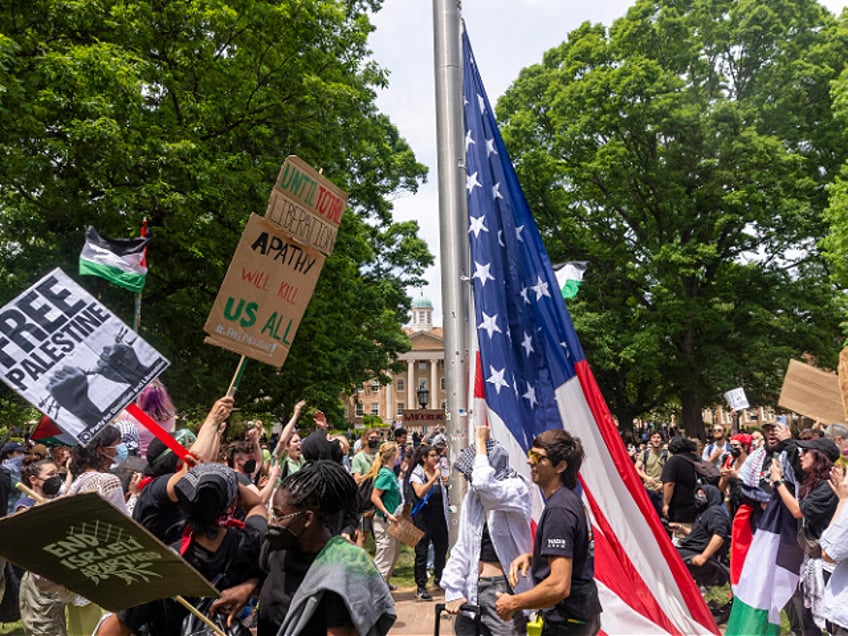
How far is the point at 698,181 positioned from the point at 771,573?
2163 cm

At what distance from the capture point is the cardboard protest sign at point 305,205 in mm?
4734

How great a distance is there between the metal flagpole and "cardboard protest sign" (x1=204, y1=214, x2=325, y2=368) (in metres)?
1.94

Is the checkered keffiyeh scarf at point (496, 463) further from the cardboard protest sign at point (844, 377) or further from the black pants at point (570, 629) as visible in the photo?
the cardboard protest sign at point (844, 377)

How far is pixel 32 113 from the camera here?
11812 mm

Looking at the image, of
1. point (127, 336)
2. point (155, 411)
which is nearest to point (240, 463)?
point (155, 411)

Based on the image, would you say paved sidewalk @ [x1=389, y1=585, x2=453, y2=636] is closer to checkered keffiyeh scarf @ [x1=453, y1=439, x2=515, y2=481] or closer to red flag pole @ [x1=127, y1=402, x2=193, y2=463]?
checkered keffiyeh scarf @ [x1=453, y1=439, x2=515, y2=481]

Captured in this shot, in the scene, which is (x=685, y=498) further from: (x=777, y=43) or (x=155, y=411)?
(x=777, y=43)

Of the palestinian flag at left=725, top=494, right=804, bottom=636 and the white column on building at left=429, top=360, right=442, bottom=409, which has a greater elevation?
the white column on building at left=429, top=360, right=442, bottom=409

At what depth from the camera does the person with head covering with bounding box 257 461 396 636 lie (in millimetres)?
2676

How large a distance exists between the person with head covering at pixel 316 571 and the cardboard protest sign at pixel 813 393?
6.04 m

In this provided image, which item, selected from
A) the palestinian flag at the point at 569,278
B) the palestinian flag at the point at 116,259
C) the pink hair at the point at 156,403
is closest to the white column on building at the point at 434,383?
the palestinian flag at the point at 569,278

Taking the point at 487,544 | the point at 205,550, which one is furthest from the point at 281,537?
the point at 487,544

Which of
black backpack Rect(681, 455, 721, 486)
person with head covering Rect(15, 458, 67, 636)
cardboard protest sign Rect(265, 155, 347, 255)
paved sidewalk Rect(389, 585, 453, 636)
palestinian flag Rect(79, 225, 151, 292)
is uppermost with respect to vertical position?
palestinian flag Rect(79, 225, 151, 292)

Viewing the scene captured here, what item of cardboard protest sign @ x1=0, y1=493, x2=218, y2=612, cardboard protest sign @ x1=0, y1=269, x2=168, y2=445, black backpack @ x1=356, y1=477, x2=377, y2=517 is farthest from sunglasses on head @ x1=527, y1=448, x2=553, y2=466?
black backpack @ x1=356, y1=477, x2=377, y2=517
